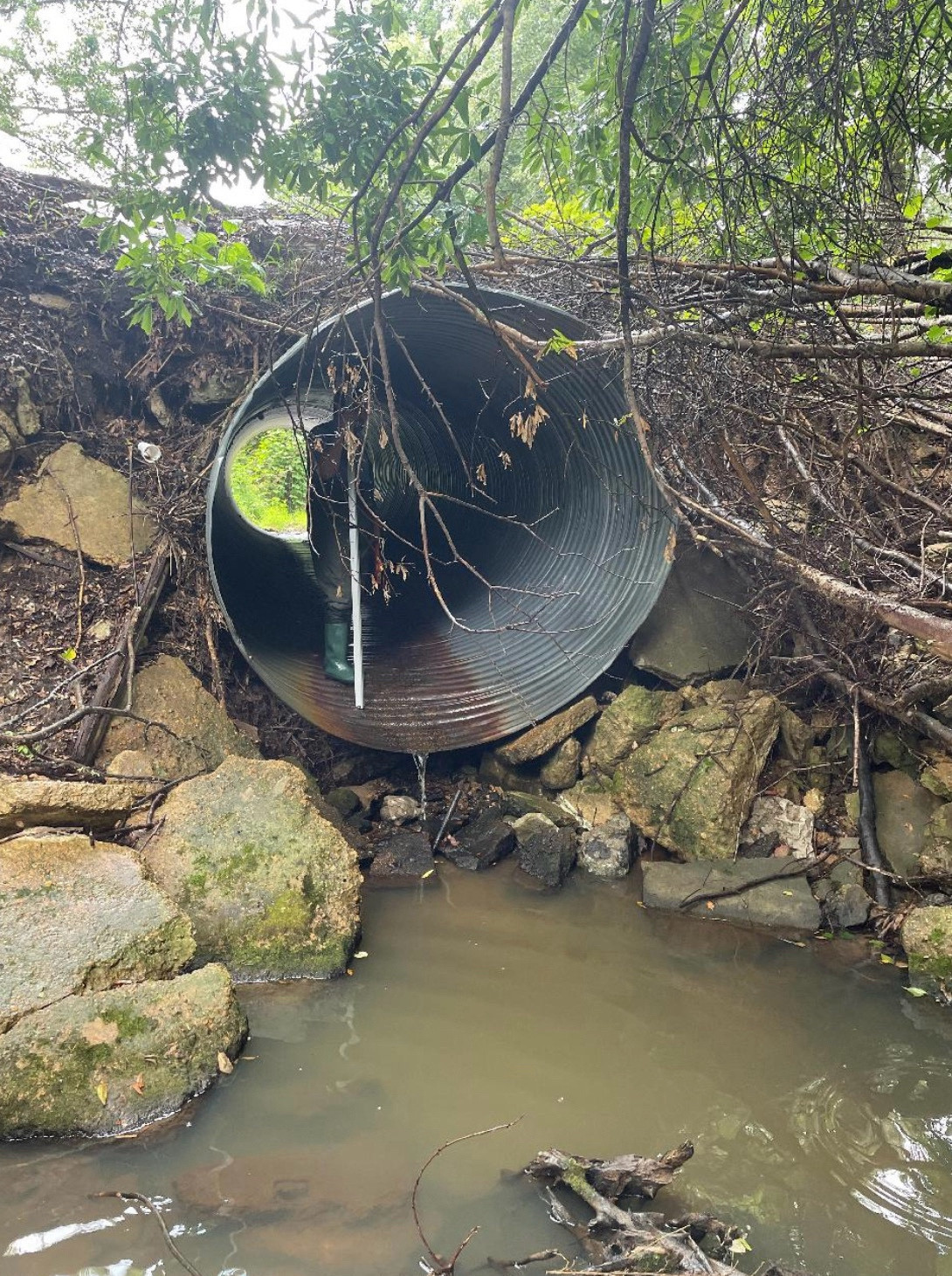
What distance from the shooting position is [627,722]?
5.15 metres

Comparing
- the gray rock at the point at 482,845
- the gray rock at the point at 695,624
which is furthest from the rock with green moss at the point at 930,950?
the gray rock at the point at 482,845

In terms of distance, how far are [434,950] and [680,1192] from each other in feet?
5.25

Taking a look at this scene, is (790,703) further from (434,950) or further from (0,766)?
(0,766)

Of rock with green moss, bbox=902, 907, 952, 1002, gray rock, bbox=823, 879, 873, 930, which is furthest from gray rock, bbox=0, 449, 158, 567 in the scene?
rock with green moss, bbox=902, 907, 952, 1002

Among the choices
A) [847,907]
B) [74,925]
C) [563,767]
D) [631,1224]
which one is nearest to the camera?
[631,1224]

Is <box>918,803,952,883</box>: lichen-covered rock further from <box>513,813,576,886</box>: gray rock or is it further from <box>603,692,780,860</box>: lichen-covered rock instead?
<box>513,813,576,886</box>: gray rock

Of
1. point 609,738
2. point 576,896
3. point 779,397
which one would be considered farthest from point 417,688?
point 779,397

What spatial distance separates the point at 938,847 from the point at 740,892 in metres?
0.98

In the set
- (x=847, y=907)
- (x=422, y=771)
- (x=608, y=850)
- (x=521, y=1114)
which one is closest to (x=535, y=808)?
(x=608, y=850)

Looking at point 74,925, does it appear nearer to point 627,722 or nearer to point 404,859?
point 404,859

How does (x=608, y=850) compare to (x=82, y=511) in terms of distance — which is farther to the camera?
(x=82, y=511)

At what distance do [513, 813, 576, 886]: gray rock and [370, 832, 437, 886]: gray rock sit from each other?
1.75 ft

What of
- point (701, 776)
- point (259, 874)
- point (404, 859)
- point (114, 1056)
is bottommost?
point (404, 859)

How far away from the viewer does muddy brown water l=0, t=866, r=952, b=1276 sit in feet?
7.11
